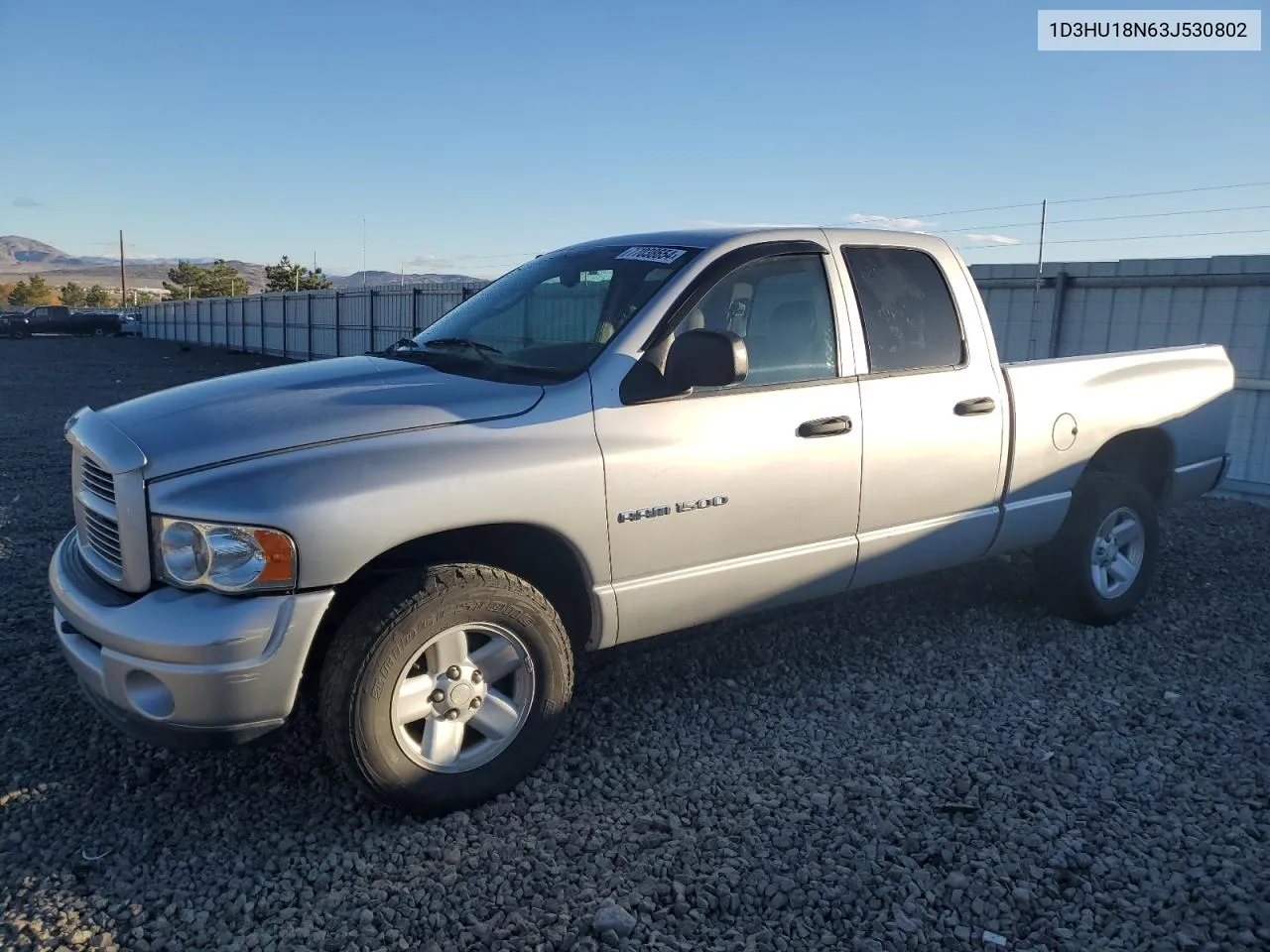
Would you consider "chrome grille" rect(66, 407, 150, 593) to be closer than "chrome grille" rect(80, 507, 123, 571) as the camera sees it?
Yes

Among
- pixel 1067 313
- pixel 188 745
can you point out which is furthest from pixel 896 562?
pixel 1067 313

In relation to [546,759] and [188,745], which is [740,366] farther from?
[188,745]

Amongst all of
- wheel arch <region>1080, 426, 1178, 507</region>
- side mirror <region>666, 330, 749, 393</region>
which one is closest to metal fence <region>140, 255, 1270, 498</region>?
wheel arch <region>1080, 426, 1178, 507</region>

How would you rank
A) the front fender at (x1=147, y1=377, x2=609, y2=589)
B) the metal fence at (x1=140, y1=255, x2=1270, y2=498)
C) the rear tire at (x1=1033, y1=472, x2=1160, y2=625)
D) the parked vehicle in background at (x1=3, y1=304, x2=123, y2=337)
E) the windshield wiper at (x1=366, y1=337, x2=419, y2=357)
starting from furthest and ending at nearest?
the parked vehicle in background at (x1=3, y1=304, x2=123, y2=337)
the metal fence at (x1=140, y1=255, x2=1270, y2=498)
the rear tire at (x1=1033, y1=472, x2=1160, y2=625)
the windshield wiper at (x1=366, y1=337, x2=419, y2=357)
the front fender at (x1=147, y1=377, x2=609, y2=589)

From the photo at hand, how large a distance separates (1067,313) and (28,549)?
8923mm

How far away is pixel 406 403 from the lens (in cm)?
329

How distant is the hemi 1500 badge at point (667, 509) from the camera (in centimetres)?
343

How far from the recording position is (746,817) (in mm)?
3266

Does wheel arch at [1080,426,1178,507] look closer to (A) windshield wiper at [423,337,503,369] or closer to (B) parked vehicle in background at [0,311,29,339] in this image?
(A) windshield wiper at [423,337,503,369]

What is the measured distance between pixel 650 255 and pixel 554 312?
0.46 metres

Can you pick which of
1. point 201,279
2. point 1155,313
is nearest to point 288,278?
point 201,279

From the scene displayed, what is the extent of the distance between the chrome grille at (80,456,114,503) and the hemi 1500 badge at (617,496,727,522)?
1655 millimetres

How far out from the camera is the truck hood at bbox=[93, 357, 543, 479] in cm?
301

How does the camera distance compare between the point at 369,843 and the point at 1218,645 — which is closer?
the point at 369,843
